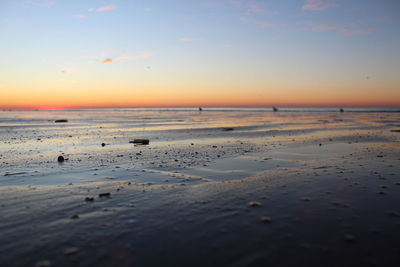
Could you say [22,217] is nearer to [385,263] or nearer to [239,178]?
[239,178]

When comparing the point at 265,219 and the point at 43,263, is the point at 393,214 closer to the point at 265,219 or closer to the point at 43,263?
the point at 265,219

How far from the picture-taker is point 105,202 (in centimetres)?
682

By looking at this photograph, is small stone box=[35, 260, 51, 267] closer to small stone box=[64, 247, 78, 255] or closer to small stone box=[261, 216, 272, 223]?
small stone box=[64, 247, 78, 255]

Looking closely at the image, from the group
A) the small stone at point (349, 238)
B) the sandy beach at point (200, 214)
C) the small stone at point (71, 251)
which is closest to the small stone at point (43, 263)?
the sandy beach at point (200, 214)

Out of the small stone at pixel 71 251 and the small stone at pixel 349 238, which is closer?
the small stone at pixel 71 251

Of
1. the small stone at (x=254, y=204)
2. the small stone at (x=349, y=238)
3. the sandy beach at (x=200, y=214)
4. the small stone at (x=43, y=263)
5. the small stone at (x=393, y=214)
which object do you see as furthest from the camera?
the small stone at (x=254, y=204)

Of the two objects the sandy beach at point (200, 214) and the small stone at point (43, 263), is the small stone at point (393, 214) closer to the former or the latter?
the sandy beach at point (200, 214)

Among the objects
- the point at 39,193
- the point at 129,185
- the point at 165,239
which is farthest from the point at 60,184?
the point at 165,239

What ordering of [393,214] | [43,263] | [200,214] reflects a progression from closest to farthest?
[43,263], [393,214], [200,214]

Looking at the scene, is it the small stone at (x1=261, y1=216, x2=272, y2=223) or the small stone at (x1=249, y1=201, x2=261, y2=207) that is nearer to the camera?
the small stone at (x1=261, y1=216, x2=272, y2=223)

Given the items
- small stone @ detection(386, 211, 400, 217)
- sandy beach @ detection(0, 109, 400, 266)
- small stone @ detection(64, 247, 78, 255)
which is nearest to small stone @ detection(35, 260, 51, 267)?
sandy beach @ detection(0, 109, 400, 266)

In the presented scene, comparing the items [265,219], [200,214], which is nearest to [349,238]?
[265,219]

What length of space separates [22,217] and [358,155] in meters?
14.8

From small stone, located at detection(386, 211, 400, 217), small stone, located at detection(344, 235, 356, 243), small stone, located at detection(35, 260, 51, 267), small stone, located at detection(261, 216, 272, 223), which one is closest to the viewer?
small stone, located at detection(35, 260, 51, 267)
